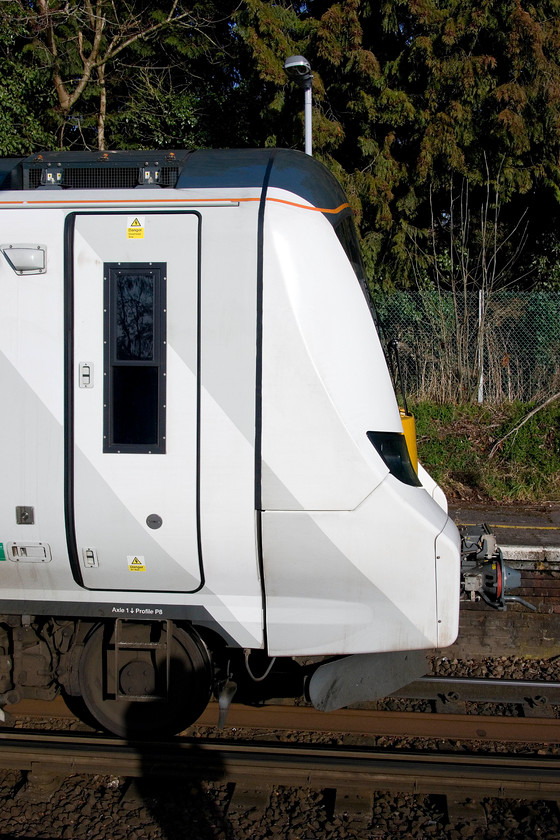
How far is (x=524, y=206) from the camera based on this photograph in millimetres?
12312

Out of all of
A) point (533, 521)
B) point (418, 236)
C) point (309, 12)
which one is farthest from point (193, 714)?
point (309, 12)

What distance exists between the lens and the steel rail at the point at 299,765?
13.0ft

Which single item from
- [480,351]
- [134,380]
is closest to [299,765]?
[134,380]

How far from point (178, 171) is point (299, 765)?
339cm

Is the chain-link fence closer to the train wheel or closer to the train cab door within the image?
the train wheel

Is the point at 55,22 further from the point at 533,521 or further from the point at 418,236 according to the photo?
the point at 533,521

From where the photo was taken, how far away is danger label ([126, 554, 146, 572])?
12.5 feet

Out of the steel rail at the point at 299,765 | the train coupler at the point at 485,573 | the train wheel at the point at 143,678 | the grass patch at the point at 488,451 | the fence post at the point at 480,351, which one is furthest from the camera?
the fence post at the point at 480,351

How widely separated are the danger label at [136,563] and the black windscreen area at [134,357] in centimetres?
58

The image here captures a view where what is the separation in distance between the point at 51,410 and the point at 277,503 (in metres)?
1.28

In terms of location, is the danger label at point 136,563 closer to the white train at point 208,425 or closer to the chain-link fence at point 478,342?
the white train at point 208,425

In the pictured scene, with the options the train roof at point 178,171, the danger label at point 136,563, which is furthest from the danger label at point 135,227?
the danger label at point 136,563

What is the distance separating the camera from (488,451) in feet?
31.3

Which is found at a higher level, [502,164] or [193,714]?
[502,164]
